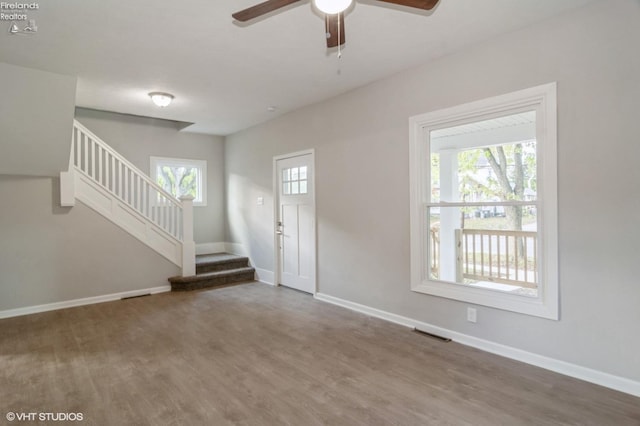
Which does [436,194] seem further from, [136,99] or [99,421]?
[136,99]

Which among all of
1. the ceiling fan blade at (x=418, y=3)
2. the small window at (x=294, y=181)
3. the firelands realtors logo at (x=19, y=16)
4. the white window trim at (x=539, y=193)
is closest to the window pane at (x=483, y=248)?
the white window trim at (x=539, y=193)

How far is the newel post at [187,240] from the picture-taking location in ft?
18.2

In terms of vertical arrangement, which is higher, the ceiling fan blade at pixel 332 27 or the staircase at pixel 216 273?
the ceiling fan blade at pixel 332 27

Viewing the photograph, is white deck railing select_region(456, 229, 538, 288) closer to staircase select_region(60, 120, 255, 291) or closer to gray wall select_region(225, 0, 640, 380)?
gray wall select_region(225, 0, 640, 380)

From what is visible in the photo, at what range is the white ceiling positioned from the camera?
2.57 meters

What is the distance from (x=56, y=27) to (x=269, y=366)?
131 inches

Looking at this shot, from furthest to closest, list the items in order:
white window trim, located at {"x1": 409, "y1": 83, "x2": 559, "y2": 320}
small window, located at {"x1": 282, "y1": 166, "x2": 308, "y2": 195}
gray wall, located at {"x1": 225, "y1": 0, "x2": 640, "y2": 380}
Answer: small window, located at {"x1": 282, "y1": 166, "x2": 308, "y2": 195} < white window trim, located at {"x1": 409, "y1": 83, "x2": 559, "y2": 320} < gray wall, located at {"x1": 225, "y1": 0, "x2": 640, "y2": 380}

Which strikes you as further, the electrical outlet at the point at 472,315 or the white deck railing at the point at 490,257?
the white deck railing at the point at 490,257

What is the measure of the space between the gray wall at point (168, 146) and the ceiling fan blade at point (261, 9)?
193 inches

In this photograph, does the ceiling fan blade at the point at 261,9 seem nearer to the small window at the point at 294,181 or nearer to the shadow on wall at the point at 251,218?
the small window at the point at 294,181

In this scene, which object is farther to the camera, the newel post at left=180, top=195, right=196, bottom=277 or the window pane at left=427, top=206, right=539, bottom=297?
the newel post at left=180, top=195, right=196, bottom=277

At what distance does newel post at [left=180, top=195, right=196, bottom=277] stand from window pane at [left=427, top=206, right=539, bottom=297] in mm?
3869

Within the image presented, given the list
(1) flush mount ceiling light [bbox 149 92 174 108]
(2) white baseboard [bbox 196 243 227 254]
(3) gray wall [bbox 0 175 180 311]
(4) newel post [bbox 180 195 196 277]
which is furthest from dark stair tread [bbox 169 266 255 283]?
(1) flush mount ceiling light [bbox 149 92 174 108]

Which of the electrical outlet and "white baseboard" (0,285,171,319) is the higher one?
the electrical outlet
